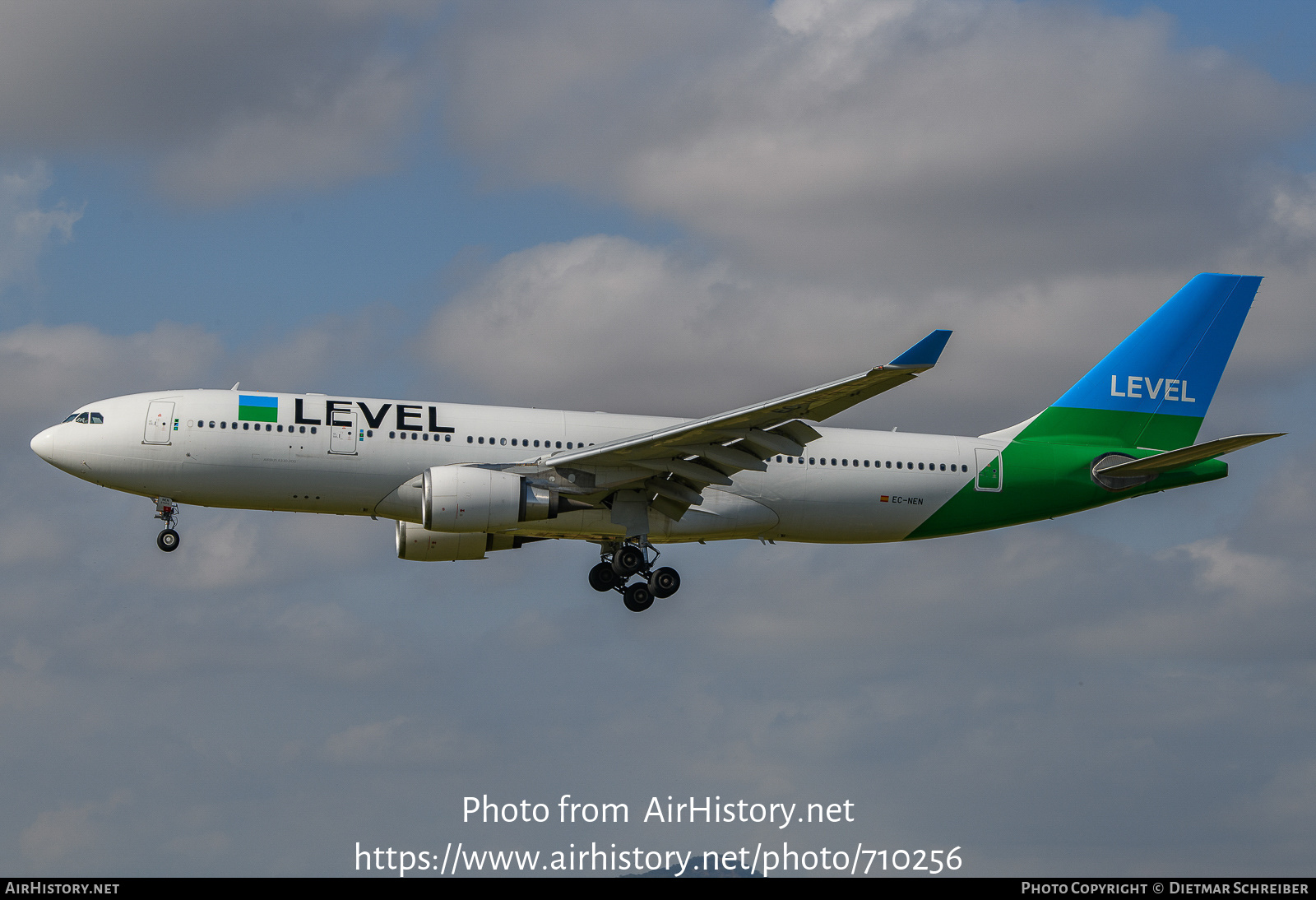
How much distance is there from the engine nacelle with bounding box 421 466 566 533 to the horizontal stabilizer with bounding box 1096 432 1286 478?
58.9ft

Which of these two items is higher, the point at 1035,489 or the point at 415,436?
the point at 415,436

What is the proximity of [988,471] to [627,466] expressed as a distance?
37.4 feet

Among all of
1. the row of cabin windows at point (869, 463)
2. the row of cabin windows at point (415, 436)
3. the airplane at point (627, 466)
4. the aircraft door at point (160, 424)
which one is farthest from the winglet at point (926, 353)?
the aircraft door at point (160, 424)

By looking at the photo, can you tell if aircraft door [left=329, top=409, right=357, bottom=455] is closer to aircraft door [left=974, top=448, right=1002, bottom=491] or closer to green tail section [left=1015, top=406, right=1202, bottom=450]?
aircraft door [left=974, top=448, right=1002, bottom=491]

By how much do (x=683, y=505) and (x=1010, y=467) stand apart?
33.9 ft

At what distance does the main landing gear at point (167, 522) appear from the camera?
37.6 metres

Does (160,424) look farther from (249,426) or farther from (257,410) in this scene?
(257,410)

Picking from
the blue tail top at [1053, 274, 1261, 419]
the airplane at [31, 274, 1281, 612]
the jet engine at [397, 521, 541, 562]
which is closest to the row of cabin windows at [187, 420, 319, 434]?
Answer: the airplane at [31, 274, 1281, 612]

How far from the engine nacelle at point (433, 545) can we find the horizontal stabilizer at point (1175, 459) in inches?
754

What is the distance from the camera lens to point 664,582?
40.4 m

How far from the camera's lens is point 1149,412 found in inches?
1767

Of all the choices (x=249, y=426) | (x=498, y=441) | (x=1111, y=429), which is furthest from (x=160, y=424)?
(x=1111, y=429)

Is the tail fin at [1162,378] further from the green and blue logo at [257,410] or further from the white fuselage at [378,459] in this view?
the green and blue logo at [257,410]

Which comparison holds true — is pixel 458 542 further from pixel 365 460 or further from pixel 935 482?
pixel 935 482
